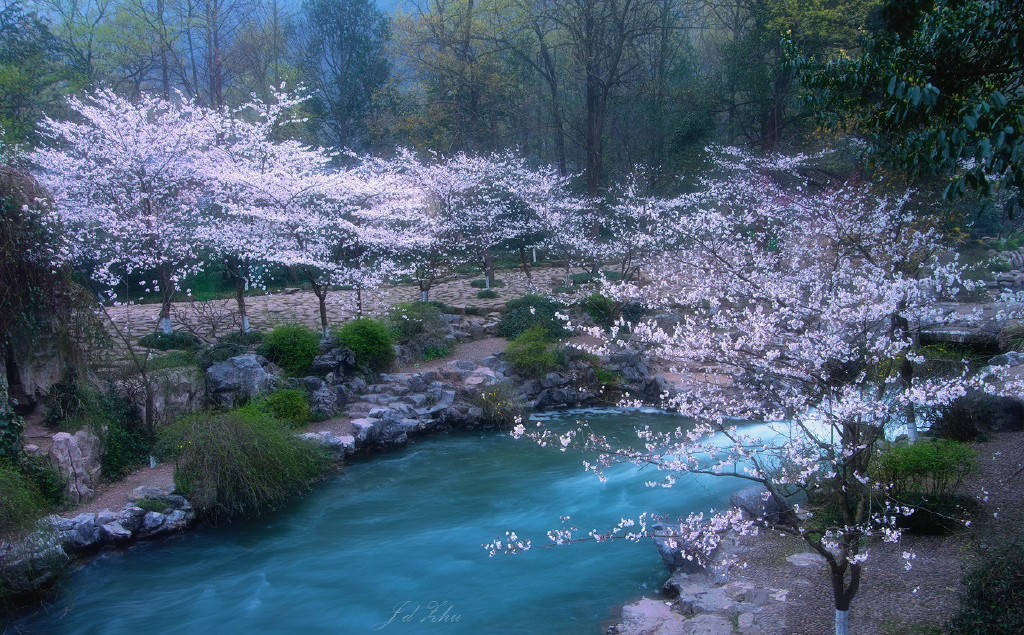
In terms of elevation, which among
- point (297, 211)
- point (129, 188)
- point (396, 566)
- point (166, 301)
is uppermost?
point (129, 188)

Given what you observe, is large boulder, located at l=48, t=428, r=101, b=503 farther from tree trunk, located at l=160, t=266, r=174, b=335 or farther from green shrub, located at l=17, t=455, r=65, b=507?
tree trunk, located at l=160, t=266, r=174, b=335

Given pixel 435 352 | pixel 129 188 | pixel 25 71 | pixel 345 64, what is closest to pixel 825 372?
pixel 435 352

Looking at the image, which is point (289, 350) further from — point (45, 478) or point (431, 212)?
point (431, 212)

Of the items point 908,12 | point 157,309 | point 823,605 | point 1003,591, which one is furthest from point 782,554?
point 157,309

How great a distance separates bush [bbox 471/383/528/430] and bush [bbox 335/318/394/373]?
204 centimetres

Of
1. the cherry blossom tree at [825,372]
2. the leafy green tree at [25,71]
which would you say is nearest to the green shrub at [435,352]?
the cherry blossom tree at [825,372]

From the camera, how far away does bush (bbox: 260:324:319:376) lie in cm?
1159

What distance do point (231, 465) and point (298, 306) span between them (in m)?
8.92

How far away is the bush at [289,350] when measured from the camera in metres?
11.6

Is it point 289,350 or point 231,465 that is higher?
point 289,350

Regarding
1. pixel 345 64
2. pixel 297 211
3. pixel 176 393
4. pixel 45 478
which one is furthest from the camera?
pixel 345 64

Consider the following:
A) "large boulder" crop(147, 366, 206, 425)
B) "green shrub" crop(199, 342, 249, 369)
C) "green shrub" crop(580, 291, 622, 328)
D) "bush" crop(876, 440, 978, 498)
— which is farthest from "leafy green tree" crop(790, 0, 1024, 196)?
"green shrub" crop(580, 291, 622, 328)

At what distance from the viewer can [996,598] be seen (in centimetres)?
353

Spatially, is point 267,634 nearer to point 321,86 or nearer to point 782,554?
point 782,554
